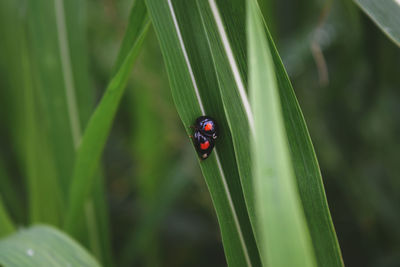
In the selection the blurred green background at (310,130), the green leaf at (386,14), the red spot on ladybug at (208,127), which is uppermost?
the green leaf at (386,14)

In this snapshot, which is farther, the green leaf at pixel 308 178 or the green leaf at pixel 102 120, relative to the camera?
the green leaf at pixel 102 120

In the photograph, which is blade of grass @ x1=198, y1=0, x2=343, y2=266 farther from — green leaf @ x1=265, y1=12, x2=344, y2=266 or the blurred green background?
the blurred green background

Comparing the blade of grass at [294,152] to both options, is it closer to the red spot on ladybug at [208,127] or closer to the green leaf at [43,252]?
the red spot on ladybug at [208,127]

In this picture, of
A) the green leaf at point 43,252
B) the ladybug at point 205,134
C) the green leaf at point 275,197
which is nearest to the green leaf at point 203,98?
the ladybug at point 205,134

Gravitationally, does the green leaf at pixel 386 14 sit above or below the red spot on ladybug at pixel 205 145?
above

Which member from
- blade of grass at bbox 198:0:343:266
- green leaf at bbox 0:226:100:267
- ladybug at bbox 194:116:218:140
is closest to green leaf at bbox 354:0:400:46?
blade of grass at bbox 198:0:343:266

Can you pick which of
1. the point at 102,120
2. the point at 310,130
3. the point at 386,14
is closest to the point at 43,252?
the point at 102,120
